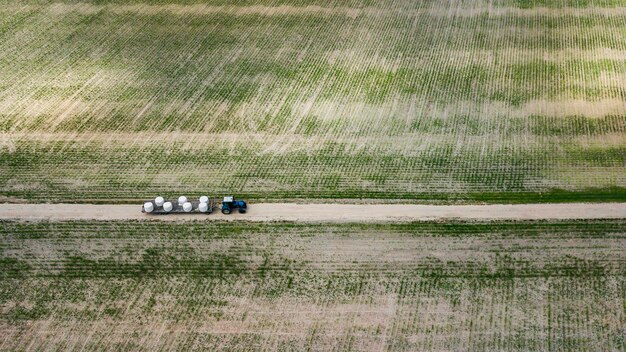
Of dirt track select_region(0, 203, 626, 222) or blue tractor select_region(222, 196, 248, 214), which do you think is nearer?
dirt track select_region(0, 203, 626, 222)

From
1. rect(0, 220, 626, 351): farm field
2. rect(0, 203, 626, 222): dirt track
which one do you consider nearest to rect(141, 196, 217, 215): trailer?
rect(0, 203, 626, 222): dirt track

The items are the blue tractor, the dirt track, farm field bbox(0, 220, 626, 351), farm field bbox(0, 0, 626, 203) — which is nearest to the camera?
farm field bbox(0, 220, 626, 351)

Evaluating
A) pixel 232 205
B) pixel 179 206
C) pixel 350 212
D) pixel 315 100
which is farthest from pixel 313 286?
pixel 315 100

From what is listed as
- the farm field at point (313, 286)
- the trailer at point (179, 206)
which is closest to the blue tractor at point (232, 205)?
the trailer at point (179, 206)

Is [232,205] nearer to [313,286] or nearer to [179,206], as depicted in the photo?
[179,206]

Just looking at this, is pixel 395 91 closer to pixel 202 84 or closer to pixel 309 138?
pixel 309 138

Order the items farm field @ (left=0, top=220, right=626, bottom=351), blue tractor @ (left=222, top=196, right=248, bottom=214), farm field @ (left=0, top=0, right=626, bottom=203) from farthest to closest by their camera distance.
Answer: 1. farm field @ (left=0, top=0, right=626, bottom=203)
2. blue tractor @ (left=222, top=196, right=248, bottom=214)
3. farm field @ (left=0, top=220, right=626, bottom=351)

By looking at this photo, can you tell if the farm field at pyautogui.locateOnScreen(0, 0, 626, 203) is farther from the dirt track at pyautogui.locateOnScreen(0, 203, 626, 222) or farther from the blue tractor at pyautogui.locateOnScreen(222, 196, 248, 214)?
the blue tractor at pyautogui.locateOnScreen(222, 196, 248, 214)
